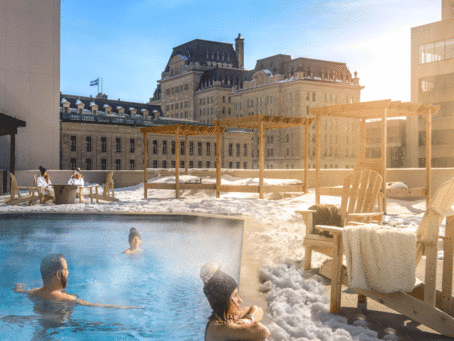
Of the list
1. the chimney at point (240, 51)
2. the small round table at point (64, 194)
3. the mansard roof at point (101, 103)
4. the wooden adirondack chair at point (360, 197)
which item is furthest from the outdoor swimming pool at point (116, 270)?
the chimney at point (240, 51)

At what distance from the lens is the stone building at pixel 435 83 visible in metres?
43.0

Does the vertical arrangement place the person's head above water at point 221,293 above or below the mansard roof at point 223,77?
below

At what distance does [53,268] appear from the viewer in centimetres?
456

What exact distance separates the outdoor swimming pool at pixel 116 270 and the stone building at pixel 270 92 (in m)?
73.5

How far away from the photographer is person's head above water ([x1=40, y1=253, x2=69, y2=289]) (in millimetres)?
4508

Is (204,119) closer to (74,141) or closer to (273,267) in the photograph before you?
(74,141)

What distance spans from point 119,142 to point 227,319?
207 ft

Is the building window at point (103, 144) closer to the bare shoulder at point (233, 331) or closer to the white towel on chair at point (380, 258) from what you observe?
the white towel on chair at point (380, 258)

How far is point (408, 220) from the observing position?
9.00m

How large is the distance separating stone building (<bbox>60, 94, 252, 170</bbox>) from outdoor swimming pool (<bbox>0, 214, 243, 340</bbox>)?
5322 centimetres

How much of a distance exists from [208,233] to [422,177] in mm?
8994

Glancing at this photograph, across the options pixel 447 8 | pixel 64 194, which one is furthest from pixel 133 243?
pixel 447 8

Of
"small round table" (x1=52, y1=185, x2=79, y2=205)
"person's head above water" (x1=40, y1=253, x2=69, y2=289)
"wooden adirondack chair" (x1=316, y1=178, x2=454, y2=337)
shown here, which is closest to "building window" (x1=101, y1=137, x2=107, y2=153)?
"small round table" (x1=52, y1=185, x2=79, y2=205)

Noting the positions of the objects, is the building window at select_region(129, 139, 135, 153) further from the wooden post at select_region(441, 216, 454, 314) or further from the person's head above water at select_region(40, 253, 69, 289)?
the wooden post at select_region(441, 216, 454, 314)
